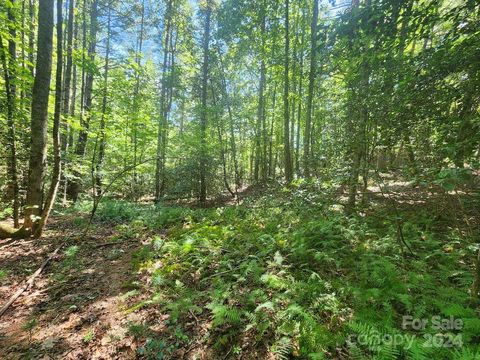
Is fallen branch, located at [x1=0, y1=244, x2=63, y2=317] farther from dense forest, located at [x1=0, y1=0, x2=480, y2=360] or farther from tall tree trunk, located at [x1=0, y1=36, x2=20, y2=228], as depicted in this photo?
tall tree trunk, located at [x1=0, y1=36, x2=20, y2=228]

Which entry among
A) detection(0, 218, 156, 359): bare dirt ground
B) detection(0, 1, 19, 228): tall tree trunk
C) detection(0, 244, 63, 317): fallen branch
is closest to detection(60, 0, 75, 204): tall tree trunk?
detection(0, 1, 19, 228): tall tree trunk

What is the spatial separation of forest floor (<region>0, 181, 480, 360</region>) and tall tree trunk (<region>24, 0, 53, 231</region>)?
53.8 inches

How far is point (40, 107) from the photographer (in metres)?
6.06

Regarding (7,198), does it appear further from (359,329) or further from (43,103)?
(359,329)

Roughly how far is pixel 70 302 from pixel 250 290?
3.07m

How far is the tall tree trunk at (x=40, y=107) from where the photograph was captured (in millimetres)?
5941

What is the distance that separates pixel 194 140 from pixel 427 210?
32.9ft

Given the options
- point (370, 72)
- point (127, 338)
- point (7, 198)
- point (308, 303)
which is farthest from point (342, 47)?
point (7, 198)

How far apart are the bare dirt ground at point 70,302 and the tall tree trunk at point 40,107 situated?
1.37 metres

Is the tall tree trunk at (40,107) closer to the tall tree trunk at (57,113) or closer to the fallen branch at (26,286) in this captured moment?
the tall tree trunk at (57,113)

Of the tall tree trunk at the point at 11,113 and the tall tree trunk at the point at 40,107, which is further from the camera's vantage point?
the tall tree trunk at the point at 40,107

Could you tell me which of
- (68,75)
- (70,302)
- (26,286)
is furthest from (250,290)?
(68,75)

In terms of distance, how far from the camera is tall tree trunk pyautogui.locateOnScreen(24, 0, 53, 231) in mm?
5941

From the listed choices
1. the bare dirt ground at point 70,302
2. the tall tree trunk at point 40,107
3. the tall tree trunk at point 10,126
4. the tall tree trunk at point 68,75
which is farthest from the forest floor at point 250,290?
the tall tree trunk at point 68,75
